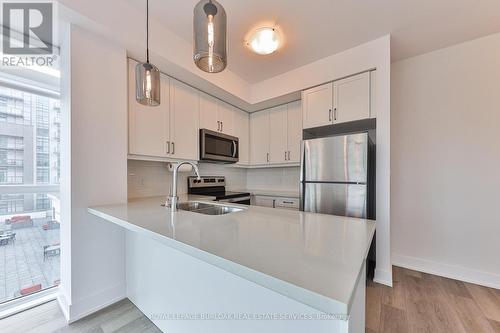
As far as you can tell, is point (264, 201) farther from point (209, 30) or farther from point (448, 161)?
point (209, 30)

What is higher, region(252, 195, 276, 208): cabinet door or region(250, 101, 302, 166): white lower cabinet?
region(250, 101, 302, 166): white lower cabinet

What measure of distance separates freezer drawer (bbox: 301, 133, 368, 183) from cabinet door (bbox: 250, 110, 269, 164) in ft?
3.44

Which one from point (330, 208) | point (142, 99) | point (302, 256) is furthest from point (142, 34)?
point (330, 208)

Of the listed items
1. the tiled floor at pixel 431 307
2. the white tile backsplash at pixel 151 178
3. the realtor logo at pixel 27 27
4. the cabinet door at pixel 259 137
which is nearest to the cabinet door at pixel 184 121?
the white tile backsplash at pixel 151 178

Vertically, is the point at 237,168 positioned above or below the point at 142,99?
below

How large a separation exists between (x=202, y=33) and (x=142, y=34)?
126 cm

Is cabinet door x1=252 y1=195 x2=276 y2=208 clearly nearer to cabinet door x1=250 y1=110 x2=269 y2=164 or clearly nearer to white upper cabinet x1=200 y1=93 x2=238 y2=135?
cabinet door x1=250 y1=110 x2=269 y2=164

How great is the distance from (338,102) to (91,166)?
102 inches

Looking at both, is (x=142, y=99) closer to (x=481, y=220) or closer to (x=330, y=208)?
(x=330, y=208)

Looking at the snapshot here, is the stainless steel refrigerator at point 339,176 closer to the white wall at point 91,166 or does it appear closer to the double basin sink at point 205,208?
the double basin sink at point 205,208

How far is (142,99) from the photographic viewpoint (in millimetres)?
1371

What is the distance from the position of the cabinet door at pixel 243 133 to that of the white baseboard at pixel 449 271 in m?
2.48

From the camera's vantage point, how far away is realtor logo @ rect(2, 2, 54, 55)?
1452 mm

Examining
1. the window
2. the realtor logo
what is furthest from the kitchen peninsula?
the realtor logo
